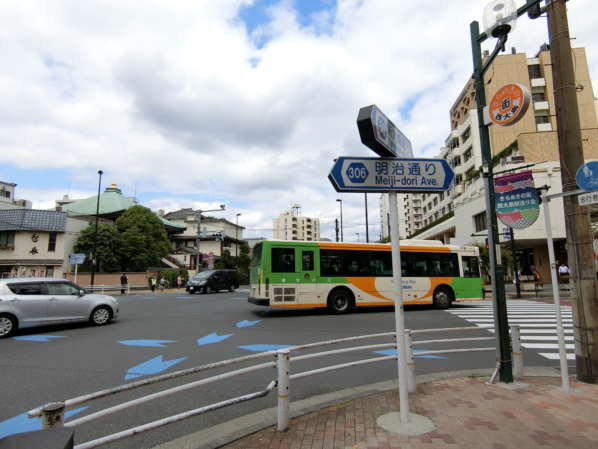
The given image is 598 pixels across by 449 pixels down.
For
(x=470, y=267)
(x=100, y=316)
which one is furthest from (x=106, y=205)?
(x=470, y=267)

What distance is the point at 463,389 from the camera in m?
4.73

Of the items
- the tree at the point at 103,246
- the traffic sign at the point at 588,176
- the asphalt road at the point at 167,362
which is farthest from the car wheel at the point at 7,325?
the tree at the point at 103,246

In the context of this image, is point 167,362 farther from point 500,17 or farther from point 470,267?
point 470,267

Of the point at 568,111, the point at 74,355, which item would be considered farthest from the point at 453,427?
the point at 74,355

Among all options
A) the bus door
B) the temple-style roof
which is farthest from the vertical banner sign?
the temple-style roof

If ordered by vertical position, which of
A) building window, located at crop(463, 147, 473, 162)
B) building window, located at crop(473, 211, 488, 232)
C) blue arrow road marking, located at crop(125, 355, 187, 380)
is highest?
building window, located at crop(463, 147, 473, 162)

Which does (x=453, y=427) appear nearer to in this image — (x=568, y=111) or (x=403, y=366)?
(x=403, y=366)

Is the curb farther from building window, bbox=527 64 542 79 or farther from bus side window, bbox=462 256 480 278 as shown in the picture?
building window, bbox=527 64 542 79

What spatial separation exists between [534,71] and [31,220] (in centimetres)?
5805

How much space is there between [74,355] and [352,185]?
6965 mm

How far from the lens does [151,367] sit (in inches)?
246

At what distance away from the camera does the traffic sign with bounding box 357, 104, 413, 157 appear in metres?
3.54

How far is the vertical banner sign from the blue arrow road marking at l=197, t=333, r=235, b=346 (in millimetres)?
6658

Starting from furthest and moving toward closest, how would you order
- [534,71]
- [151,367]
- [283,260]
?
[534,71]
[283,260]
[151,367]
